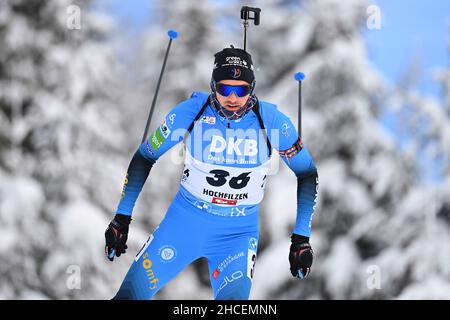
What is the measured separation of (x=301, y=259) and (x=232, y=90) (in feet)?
4.30

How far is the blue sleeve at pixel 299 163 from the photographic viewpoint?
463cm

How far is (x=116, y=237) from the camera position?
4.40m

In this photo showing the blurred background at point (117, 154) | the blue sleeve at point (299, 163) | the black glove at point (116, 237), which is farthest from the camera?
the blurred background at point (117, 154)

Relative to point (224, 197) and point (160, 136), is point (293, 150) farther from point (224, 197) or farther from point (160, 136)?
point (160, 136)

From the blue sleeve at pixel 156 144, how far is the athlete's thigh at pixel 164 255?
13.3 inches

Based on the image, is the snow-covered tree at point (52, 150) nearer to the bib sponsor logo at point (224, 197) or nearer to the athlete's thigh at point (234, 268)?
the athlete's thigh at point (234, 268)

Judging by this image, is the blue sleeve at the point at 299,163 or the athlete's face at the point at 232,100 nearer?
the athlete's face at the point at 232,100

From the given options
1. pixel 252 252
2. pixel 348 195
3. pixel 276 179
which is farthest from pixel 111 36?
pixel 252 252

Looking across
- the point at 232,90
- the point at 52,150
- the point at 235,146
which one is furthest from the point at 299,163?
the point at 52,150

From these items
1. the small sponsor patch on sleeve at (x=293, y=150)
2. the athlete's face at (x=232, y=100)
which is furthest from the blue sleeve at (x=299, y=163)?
the athlete's face at (x=232, y=100)

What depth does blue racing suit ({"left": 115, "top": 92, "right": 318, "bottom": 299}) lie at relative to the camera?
4578 mm

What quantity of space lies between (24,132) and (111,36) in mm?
4041

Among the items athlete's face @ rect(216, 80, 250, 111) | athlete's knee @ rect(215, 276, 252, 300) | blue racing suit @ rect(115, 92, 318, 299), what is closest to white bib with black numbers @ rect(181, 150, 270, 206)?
blue racing suit @ rect(115, 92, 318, 299)

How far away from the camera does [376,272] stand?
10.8 meters
